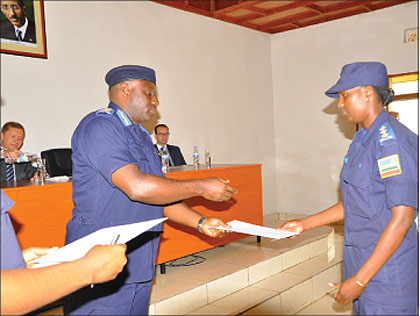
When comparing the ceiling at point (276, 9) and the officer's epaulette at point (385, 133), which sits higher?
the ceiling at point (276, 9)

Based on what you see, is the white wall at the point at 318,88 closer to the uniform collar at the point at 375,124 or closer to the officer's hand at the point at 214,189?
the uniform collar at the point at 375,124

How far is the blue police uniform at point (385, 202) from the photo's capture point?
1.37 m

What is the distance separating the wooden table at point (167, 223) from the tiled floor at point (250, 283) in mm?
222

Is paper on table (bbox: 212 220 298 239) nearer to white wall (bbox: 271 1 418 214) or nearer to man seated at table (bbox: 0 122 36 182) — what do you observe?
man seated at table (bbox: 0 122 36 182)

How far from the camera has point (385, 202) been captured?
143 cm

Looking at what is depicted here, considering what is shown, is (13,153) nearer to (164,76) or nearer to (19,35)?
(19,35)

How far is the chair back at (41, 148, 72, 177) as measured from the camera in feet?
12.7

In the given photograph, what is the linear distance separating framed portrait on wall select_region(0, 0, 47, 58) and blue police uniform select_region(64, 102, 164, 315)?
9.14 feet

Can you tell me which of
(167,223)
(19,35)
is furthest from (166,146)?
(19,35)

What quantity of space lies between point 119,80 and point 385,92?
1110 millimetres

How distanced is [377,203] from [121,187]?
3.13 feet

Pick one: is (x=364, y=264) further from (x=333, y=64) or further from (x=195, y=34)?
(x=333, y=64)

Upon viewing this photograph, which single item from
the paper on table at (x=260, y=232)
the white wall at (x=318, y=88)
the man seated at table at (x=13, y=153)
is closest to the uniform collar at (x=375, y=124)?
the paper on table at (x=260, y=232)

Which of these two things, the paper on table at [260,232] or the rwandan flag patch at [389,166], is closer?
the rwandan flag patch at [389,166]
